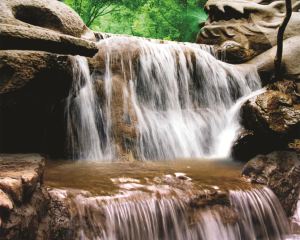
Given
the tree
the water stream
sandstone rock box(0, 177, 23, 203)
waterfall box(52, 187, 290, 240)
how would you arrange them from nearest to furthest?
sandstone rock box(0, 177, 23, 203)
waterfall box(52, 187, 290, 240)
the water stream
the tree

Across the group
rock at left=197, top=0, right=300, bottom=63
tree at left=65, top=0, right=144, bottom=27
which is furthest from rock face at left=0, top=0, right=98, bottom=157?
tree at left=65, top=0, right=144, bottom=27

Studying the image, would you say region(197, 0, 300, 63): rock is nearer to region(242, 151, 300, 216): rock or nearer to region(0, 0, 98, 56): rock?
region(242, 151, 300, 216): rock

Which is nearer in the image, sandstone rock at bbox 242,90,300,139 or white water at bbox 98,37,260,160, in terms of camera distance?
sandstone rock at bbox 242,90,300,139

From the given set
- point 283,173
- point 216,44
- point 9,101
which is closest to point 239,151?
Answer: point 283,173

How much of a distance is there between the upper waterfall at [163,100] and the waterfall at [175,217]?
2.73m

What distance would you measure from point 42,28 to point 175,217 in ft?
11.9

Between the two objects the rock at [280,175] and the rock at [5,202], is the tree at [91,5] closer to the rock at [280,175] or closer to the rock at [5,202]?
the rock at [280,175]

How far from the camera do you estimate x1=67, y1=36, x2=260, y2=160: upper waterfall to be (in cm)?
766

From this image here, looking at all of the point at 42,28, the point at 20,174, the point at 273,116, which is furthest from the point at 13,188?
the point at 273,116

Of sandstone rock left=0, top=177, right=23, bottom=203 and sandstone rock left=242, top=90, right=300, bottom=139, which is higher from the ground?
sandstone rock left=242, top=90, right=300, bottom=139

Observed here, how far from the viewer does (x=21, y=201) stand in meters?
3.48

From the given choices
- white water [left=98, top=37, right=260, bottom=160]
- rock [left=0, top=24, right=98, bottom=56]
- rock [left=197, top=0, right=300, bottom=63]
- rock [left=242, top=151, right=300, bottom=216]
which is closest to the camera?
rock [left=0, top=24, right=98, bottom=56]

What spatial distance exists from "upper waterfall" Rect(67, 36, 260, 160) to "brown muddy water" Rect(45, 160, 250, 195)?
92cm

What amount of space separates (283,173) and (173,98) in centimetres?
395
